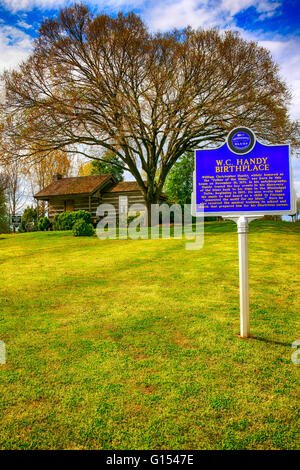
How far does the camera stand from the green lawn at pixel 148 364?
3.04 meters

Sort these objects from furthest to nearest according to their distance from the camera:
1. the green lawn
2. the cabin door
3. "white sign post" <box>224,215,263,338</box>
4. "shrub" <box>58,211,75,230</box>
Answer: the cabin door < "shrub" <box>58,211,75,230</box> < "white sign post" <box>224,215,263,338</box> < the green lawn

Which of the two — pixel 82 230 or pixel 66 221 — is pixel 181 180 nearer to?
pixel 66 221

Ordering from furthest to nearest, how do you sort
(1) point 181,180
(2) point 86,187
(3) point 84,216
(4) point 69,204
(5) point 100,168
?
(5) point 100,168 < (1) point 181,180 < (4) point 69,204 < (2) point 86,187 < (3) point 84,216

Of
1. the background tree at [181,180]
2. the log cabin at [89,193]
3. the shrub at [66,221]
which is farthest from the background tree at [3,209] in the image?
the background tree at [181,180]

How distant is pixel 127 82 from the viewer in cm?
2139

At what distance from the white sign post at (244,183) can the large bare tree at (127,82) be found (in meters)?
15.6

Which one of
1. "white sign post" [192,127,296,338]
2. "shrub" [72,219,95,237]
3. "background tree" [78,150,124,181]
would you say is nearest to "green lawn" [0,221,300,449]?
"white sign post" [192,127,296,338]

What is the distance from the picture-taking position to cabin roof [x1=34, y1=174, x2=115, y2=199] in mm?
33938

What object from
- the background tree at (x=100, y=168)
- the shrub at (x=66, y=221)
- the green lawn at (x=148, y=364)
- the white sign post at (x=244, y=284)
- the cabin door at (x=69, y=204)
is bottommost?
the green lawn at (x=148, y=364)

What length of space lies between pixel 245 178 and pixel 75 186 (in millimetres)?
32010

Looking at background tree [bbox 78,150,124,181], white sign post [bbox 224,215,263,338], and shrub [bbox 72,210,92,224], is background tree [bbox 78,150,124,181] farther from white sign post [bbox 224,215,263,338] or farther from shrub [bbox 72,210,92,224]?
white sign post [bbox 224,215,263,338]

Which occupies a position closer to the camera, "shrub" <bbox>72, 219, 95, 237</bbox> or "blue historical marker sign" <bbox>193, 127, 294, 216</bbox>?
"blue historical marker sign" <bbox>193, 127, 294, 216</bbox>

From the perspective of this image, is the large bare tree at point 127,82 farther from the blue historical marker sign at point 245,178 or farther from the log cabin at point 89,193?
the blue historical marker sign at point 245,178

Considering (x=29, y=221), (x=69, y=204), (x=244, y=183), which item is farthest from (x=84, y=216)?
(x=244, y=183)
